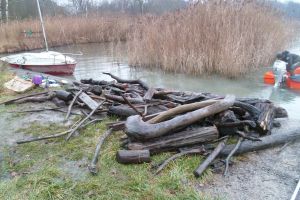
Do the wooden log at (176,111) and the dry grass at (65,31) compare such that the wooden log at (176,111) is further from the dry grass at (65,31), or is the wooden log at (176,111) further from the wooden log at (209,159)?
the dry grass at (65,31)

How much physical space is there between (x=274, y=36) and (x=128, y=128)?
341 inches

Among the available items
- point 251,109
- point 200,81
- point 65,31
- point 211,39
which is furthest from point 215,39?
point 65,31

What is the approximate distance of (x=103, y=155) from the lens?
3.33 metres

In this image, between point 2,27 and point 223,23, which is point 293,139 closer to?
point 223,23

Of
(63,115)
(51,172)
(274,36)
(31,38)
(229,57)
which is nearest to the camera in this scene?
(51,172)

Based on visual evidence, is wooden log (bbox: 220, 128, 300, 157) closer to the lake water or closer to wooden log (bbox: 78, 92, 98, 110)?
the lake water

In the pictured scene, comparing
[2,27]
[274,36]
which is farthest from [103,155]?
[2,27]

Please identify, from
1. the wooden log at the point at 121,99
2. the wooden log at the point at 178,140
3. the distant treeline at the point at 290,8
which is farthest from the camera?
the distant treeline at the point at 290,8

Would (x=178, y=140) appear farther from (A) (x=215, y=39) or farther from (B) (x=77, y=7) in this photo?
(B) (x=77, y=7)

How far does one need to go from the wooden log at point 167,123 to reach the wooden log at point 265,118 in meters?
0.52

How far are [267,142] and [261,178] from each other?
0.72 m

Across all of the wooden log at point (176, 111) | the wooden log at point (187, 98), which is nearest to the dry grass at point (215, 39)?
the wooden log at point (187, 98)

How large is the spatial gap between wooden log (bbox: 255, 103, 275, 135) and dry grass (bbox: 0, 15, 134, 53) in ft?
43.3

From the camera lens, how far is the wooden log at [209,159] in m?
2.86
